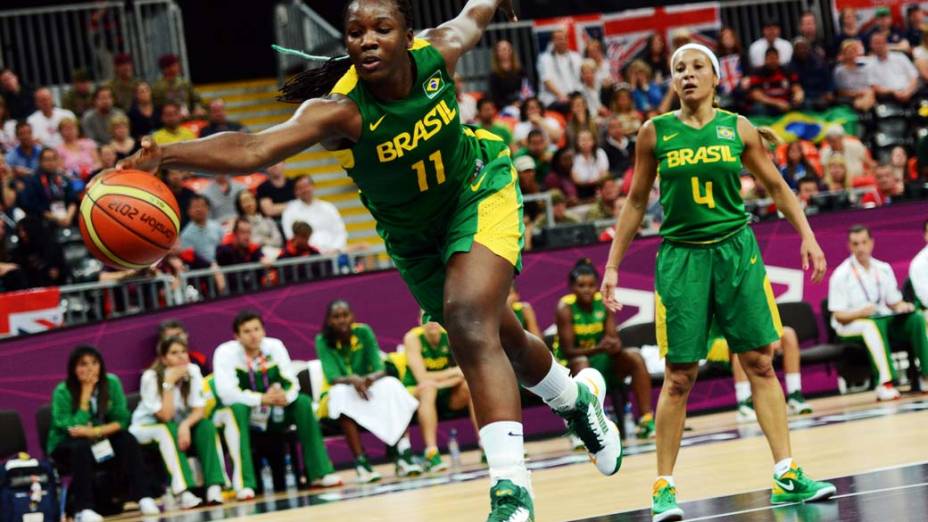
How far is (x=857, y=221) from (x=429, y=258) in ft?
29.4

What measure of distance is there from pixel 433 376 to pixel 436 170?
256 inches

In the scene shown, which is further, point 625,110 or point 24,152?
point 625,110

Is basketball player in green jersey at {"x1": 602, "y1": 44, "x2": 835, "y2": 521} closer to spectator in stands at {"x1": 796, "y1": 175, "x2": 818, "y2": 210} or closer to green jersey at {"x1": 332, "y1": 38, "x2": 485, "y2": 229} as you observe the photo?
green jersey at {"x1": 332, "y1": 38, "x2": 485, "y2": 229}

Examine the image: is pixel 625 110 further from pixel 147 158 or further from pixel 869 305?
pixel 147 158

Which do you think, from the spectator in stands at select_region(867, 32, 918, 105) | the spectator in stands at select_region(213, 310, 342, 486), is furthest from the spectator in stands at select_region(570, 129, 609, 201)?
the spectator in stands at select_region(213, 310, 342, 486)

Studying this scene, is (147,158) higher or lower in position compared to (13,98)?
lower

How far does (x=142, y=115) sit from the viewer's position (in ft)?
49.6

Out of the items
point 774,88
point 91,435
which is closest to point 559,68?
point 774,88

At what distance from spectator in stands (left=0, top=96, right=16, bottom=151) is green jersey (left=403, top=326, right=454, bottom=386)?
526 centimetres

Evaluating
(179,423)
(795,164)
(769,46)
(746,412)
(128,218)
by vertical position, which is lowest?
(746,412)

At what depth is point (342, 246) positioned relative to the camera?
13953 mm

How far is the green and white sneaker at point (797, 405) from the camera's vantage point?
11.5 meters

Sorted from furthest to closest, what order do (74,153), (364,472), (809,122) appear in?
(809,122), (74,153), (364,472)

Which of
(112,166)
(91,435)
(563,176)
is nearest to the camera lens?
(91,435)
